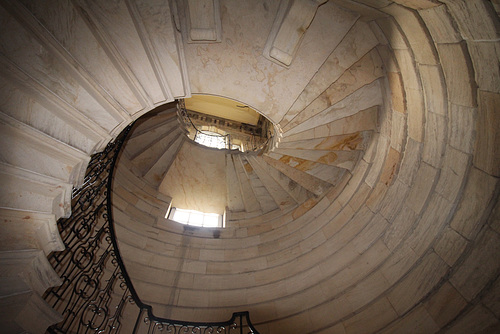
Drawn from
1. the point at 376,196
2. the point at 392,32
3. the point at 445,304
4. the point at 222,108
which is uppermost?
the point at 222,108

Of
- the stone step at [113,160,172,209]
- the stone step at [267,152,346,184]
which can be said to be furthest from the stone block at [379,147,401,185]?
the stone step at [113,160,172,209]

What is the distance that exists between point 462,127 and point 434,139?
1.36ft

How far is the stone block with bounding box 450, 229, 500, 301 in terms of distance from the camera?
2092 mm

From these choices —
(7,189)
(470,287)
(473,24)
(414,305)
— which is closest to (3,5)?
(7,189)

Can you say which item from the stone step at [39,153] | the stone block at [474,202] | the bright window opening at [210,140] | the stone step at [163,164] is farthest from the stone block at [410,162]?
the bright window opening at [210,140]

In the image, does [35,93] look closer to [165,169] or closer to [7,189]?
[7,189]

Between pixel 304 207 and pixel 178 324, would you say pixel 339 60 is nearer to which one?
pixel 304 207

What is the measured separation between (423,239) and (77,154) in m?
4.12

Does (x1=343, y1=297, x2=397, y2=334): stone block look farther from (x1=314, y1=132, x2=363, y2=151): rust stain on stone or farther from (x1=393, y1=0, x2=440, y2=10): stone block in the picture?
(x1=393, y1=0, x2=440, y2=10): stone block

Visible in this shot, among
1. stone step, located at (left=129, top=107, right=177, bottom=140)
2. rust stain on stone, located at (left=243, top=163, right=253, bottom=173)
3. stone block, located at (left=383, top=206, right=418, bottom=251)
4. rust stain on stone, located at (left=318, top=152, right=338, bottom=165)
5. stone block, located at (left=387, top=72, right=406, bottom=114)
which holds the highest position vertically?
stone step, located at (left=129, top=107, right=177, bottom=140)

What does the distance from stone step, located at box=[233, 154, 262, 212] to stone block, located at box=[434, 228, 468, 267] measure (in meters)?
4.14

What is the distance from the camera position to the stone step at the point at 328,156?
477 cm

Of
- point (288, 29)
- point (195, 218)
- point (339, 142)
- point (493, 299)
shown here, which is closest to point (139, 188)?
point (195, 218)

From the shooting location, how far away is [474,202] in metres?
2.32
